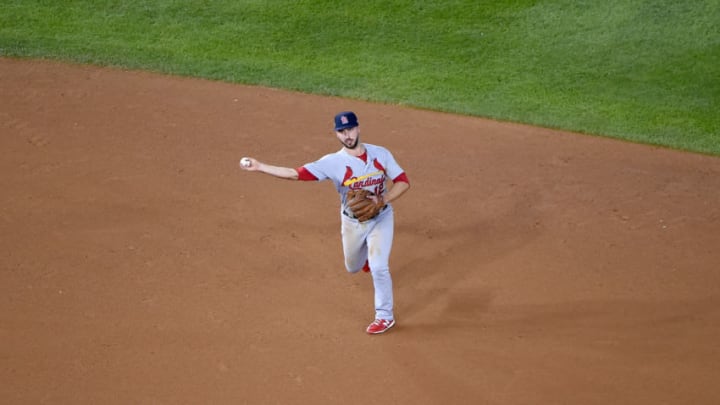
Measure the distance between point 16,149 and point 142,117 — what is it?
1583mm

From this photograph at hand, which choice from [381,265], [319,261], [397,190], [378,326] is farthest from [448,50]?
[378,326]

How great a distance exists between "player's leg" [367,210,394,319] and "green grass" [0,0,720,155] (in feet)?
15.4

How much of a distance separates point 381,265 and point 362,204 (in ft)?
1.78

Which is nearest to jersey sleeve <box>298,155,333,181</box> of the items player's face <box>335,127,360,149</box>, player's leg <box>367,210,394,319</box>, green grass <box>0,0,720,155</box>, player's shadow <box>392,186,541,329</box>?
player's face <box>335,127,360,149</box>

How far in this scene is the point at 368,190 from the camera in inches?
350

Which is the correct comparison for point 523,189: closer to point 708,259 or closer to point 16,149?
point 708,259

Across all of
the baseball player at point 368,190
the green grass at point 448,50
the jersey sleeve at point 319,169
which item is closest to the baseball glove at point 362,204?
the baseball player at point 368,190

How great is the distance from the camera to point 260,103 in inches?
523

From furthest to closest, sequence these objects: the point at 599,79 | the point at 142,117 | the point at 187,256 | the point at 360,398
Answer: the point at 599,79 < the point at 142,117 < the point at 187,256 < the point at 360,398

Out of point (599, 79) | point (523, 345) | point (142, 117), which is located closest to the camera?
point (523, 345)

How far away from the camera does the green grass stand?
13719 mm

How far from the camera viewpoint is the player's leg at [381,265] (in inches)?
348

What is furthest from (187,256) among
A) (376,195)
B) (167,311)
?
(376,195)

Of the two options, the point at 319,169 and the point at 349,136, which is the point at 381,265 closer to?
the point at 319,169
